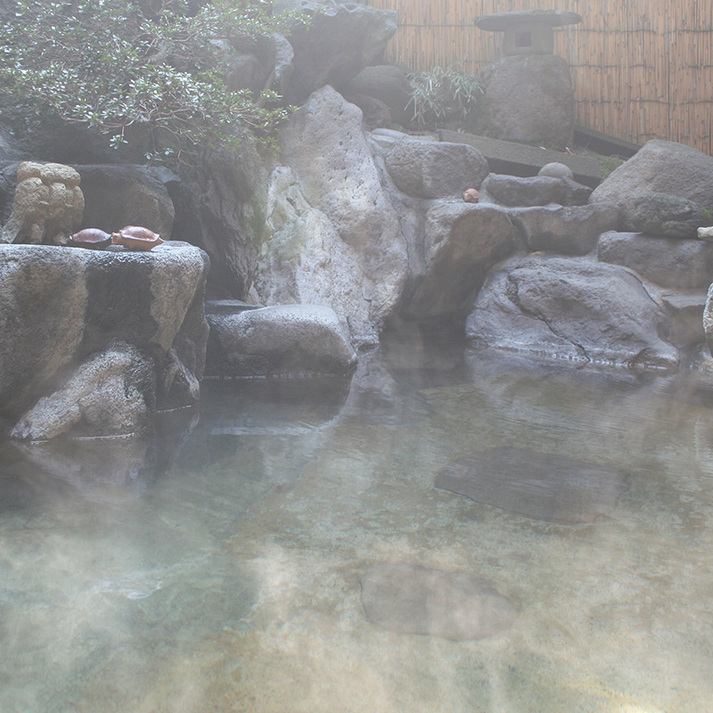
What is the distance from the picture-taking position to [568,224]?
6.82m

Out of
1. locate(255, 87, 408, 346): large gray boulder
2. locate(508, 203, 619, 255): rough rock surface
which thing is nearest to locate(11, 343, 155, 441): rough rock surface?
locate(255, 87, 408, 346): large gray boulder

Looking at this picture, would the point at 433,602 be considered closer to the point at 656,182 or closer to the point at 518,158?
the point at 656,182

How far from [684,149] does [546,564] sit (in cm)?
640

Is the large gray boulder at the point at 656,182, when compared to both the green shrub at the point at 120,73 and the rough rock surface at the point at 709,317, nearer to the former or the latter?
the rough rock surface at the point at 709,317

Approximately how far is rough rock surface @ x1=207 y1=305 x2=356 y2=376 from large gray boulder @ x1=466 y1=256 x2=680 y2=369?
2162 mm

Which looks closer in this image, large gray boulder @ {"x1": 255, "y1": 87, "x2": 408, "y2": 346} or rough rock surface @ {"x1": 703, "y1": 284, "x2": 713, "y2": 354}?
rough rock surface @ {"x1": 703, "y1": 284, "x2": 713, "y2": 354}

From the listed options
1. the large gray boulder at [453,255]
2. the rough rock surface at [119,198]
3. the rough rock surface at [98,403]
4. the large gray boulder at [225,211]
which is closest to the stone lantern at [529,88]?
the large gray boulder at [453,255]

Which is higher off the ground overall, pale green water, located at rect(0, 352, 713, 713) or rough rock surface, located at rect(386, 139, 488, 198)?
rough rock surface, located at rect(386, 139, 488, 198)

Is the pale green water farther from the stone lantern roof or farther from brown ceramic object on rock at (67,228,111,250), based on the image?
the stone lantern roof

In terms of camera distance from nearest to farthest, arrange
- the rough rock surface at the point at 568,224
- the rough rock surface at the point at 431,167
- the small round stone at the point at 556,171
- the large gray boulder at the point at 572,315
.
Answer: the large gray boulder at the point at 572,315 → the rough rock surface at the point at 568,224 → the rough rock surface at the point at 431,167 → the small round stone at the point at 556,171

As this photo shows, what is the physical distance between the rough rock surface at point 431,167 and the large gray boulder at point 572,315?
3.50 ft

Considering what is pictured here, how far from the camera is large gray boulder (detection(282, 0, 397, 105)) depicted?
714 cm

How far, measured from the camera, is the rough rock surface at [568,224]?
6793mm

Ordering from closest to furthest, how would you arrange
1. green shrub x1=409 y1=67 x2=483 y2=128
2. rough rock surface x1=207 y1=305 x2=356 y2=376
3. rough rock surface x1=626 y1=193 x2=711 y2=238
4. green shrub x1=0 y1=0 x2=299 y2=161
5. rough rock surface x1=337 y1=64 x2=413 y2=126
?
green shrub x1=0 y1=0 x2=299 y2=161
rough rock surface x1=207 y1=305 x2=356 y2=376
rough rock surface x1=626 y1=193 x2=711 y2=238
rough rock surface x1=337 y1=64 x2=413 y2=126
green shrub x1=409 y1=67 x2=483 y2=128
